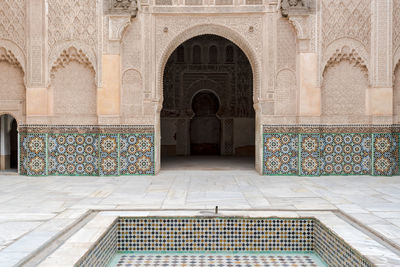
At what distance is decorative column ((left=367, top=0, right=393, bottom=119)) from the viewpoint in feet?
20.5

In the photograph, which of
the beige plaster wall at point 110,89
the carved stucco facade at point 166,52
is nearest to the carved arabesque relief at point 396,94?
the carved stucco facade at point 166,52

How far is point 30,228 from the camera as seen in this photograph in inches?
125

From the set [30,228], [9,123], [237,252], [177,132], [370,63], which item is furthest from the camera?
[177,132]

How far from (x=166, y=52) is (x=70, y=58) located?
1608mm

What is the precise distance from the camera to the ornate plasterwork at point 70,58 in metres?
6.39

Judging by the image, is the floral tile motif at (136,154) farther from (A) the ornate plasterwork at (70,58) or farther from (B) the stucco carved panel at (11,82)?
(B) the stucco carved panel at (11,82)

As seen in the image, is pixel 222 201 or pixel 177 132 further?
pixel 177 132

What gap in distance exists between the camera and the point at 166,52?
6.51 metres

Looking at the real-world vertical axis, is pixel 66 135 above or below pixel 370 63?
below

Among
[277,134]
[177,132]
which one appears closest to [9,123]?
[177,132]

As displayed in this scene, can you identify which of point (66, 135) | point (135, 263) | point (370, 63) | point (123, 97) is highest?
point (370, 63)

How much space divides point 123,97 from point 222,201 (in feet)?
9.69

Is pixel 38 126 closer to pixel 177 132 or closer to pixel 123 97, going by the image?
pixel 123 97

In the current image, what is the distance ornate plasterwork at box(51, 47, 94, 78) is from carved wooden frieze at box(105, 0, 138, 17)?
838 millimetres
